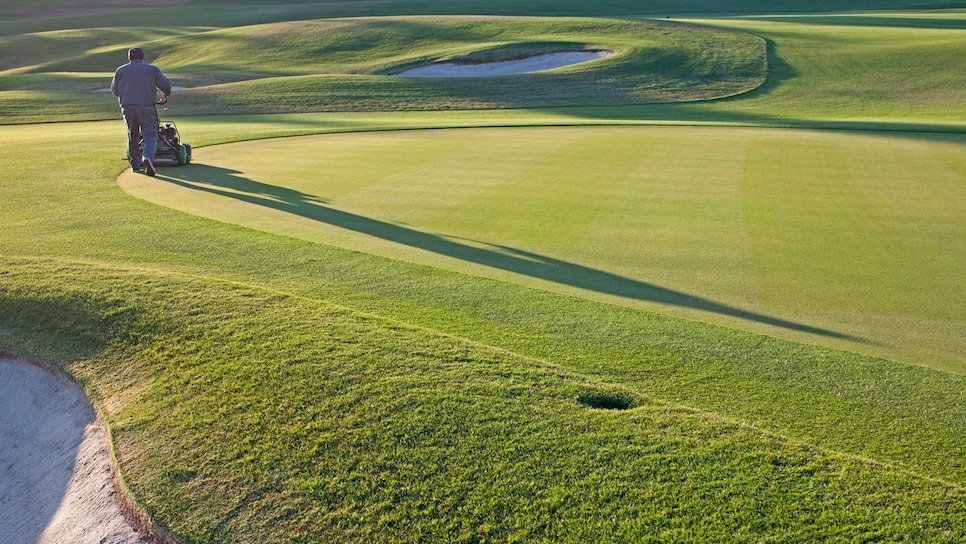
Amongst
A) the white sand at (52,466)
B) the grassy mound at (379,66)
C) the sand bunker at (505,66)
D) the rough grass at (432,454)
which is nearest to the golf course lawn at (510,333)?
the rough grass at (432,454)

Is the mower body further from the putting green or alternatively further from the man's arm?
the man's arm

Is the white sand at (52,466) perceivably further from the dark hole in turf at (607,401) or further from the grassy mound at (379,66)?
the grassy mound at (379,66)

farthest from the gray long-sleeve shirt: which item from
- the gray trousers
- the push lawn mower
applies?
the push lawn mower

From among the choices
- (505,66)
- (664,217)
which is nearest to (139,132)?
(664,217)

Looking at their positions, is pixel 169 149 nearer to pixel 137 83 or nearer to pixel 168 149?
pixel 168 149

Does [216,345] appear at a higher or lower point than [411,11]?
lower

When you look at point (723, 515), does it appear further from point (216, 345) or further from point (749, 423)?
point (216, 345)

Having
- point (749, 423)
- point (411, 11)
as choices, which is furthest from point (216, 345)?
point (411, 11)
